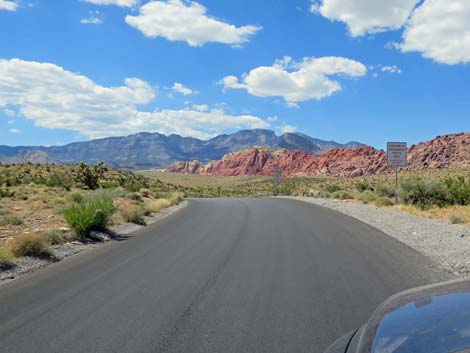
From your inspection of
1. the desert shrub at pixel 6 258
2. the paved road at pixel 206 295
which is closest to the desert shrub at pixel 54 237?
the paved road at pixel 206 295

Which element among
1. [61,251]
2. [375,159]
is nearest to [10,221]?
[61,251]

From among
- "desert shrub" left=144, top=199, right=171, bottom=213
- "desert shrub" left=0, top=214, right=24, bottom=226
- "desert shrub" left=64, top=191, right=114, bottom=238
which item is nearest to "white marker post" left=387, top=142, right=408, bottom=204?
"desert shrub" left=144, top=199, right=171, bottom=213

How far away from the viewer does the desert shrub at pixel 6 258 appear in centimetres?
955

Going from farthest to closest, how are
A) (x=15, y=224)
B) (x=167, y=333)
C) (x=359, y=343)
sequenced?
(x=15, y=224) < (x=167, y=333) < (x=359, y=343)

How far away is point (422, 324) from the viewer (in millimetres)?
2709

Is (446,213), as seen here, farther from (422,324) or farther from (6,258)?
(422,324)

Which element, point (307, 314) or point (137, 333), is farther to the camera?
point (307, 314)

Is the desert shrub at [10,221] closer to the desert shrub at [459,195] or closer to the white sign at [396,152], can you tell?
the white sign at [396,152]

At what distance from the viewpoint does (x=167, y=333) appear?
5.28m

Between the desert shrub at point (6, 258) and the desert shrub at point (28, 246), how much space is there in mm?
555

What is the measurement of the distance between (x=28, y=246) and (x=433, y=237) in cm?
1145

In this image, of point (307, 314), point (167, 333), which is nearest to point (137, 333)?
point (167, 333)

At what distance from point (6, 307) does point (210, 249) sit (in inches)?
212

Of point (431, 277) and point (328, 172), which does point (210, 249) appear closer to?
point (431, 277)
